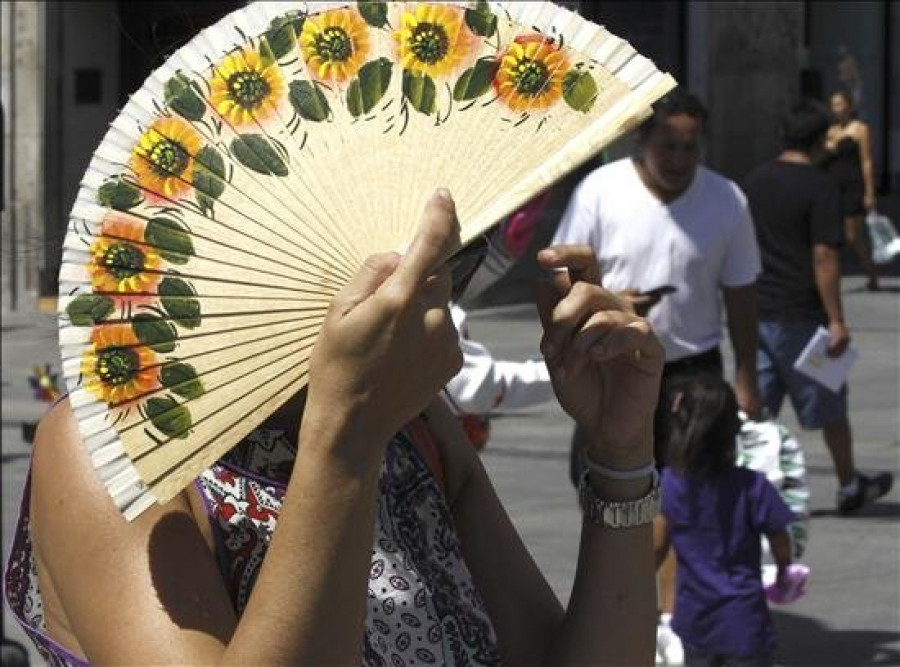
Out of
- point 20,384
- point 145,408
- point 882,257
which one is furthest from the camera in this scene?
point 882,257

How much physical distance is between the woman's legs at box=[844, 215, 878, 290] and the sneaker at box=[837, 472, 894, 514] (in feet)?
26.4

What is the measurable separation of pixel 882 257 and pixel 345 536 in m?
17.2

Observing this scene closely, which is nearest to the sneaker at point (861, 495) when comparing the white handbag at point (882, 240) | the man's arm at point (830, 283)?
the man's arm at point (830, 283)

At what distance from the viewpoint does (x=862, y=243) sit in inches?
724

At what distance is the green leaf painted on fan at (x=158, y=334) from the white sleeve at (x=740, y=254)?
17.9ft

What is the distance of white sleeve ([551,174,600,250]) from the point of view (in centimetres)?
719

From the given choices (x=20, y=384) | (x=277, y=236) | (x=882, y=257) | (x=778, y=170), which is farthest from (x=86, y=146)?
(x=882, y=257)

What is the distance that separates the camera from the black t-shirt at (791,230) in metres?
8.89

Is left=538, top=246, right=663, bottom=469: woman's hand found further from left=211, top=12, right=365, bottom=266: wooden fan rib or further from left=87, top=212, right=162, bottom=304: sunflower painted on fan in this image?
left=87, top=212, right=162, bottom=304: sunflower painted on fan

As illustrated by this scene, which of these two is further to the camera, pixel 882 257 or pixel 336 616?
pixel 882 257

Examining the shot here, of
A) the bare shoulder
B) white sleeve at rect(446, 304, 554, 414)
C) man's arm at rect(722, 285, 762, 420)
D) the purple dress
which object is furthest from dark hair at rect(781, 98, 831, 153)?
the bare shoulder

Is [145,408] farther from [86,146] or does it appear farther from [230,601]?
[86,146]

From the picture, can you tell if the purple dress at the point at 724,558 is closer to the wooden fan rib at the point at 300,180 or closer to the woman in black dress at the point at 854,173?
the wooden fan rib at the point at 300,180

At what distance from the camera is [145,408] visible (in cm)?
206
